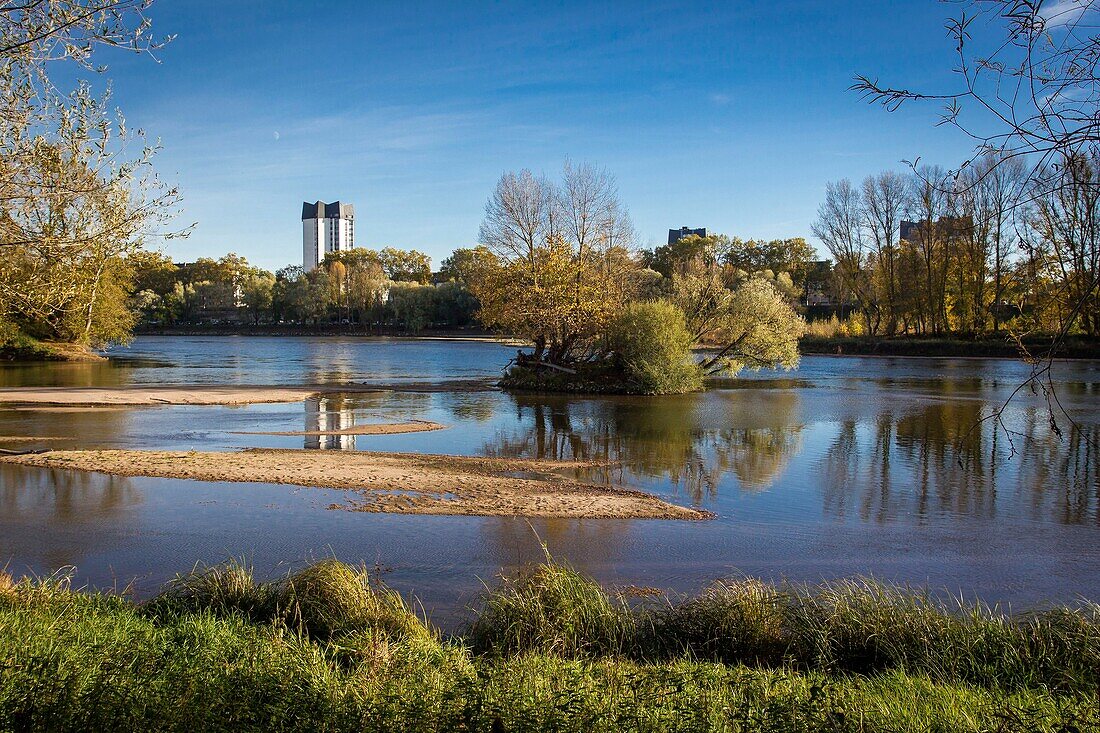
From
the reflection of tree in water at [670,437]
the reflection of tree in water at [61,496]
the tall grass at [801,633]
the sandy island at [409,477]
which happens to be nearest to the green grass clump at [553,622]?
the tall grass at [801,633]

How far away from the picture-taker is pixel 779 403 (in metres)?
35.4

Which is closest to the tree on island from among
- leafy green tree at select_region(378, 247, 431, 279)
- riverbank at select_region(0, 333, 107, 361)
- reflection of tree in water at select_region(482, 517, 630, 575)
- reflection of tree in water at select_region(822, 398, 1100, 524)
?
reflection of tree in water at select_region(822, 398, 1100, 524)

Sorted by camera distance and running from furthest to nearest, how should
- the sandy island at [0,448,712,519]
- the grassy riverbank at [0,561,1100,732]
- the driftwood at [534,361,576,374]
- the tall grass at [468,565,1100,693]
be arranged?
1. the driftwood at [534,361,576,374]
2. the sandy island at [0,448,712,519]
3. the tall grass at [468,565,1100,693]
4. the grassy riverbank at [0,561,1100,732]

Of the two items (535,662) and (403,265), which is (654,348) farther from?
(403,265)

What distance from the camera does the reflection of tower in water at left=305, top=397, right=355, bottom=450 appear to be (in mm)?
22375

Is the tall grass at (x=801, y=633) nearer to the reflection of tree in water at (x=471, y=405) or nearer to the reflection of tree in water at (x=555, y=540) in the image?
the reflection of tree in water at (x=555, y=540)

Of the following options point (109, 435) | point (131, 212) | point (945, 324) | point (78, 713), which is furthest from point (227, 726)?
point (945, 324)

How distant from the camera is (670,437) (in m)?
24.3

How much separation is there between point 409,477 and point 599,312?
75.8 ft

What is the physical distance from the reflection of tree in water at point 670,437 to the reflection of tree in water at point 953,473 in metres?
1.82

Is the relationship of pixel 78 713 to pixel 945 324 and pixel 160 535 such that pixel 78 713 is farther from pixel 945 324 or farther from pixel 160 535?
pixel 945 324

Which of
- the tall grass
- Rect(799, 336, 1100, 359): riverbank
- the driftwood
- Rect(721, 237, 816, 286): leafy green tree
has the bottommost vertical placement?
the tall grass

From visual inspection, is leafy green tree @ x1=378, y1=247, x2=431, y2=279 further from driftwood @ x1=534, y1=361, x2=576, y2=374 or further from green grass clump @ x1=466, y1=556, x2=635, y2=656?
green grass clump @ x1=466, y1=556, x2=635, y2=656

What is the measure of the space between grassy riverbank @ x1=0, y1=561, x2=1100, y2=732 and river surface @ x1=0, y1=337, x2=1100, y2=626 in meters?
1.56
